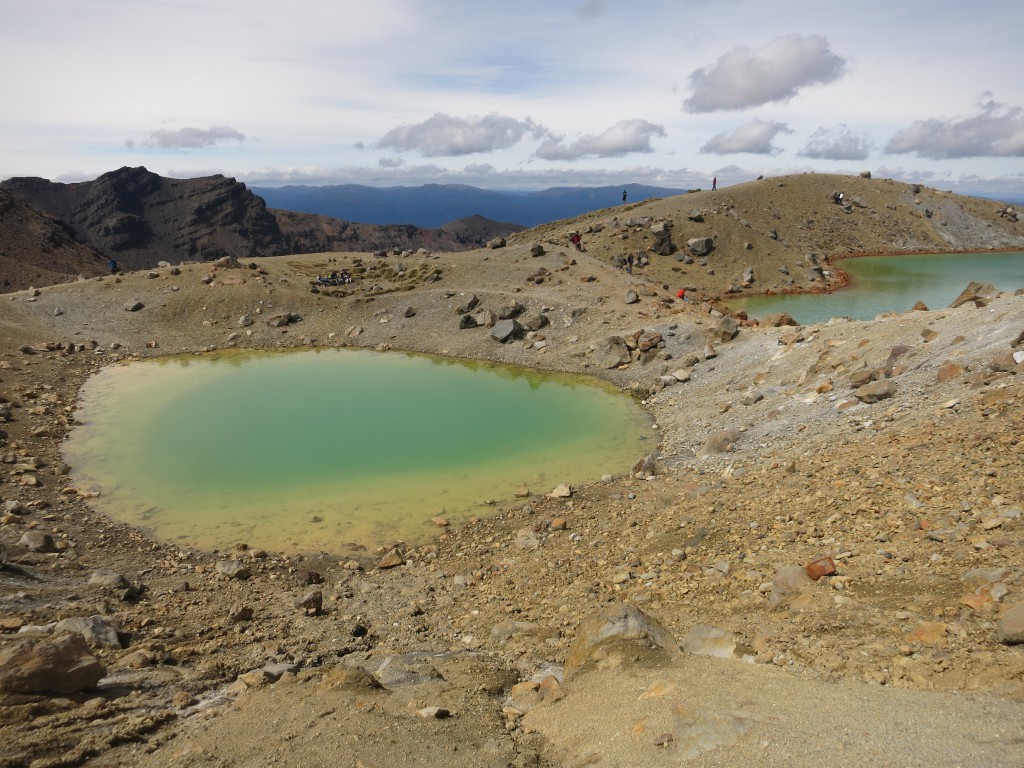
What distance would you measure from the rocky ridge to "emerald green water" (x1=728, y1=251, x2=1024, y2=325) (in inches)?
989

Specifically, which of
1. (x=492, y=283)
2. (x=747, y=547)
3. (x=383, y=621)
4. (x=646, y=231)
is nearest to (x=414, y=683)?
(x=383, y=621)

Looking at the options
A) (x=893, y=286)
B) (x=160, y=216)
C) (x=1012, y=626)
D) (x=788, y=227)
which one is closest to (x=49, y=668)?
(x=1012, y=626)

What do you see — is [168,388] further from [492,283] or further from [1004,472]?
[1004,472]

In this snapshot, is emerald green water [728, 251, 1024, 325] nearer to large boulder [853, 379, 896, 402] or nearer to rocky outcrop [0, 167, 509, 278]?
large boulder [853, 379, 896, 402]

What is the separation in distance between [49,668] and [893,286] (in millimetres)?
67884

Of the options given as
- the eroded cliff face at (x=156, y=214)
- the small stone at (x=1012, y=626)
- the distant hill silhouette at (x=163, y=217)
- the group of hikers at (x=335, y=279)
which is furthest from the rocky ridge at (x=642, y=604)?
the eroded cliff face at (x=156, y=214)

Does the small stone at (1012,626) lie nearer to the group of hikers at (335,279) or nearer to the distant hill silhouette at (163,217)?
the group of hikers at (335,279)

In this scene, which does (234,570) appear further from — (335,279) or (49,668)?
(335,279)

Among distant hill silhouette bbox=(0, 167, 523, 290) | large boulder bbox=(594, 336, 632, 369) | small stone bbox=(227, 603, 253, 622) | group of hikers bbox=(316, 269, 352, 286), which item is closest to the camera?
small stone bbox=(227, 603, 253, 622)

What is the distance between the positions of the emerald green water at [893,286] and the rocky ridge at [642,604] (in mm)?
25118

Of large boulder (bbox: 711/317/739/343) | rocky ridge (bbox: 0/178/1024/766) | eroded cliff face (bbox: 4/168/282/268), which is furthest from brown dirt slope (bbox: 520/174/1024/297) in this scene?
eroded cliff face (bbox: 4/168/282/268)

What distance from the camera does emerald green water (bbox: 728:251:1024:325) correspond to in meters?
48.6

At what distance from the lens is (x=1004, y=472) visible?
12.2 m

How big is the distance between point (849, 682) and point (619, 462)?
14.7 metres
